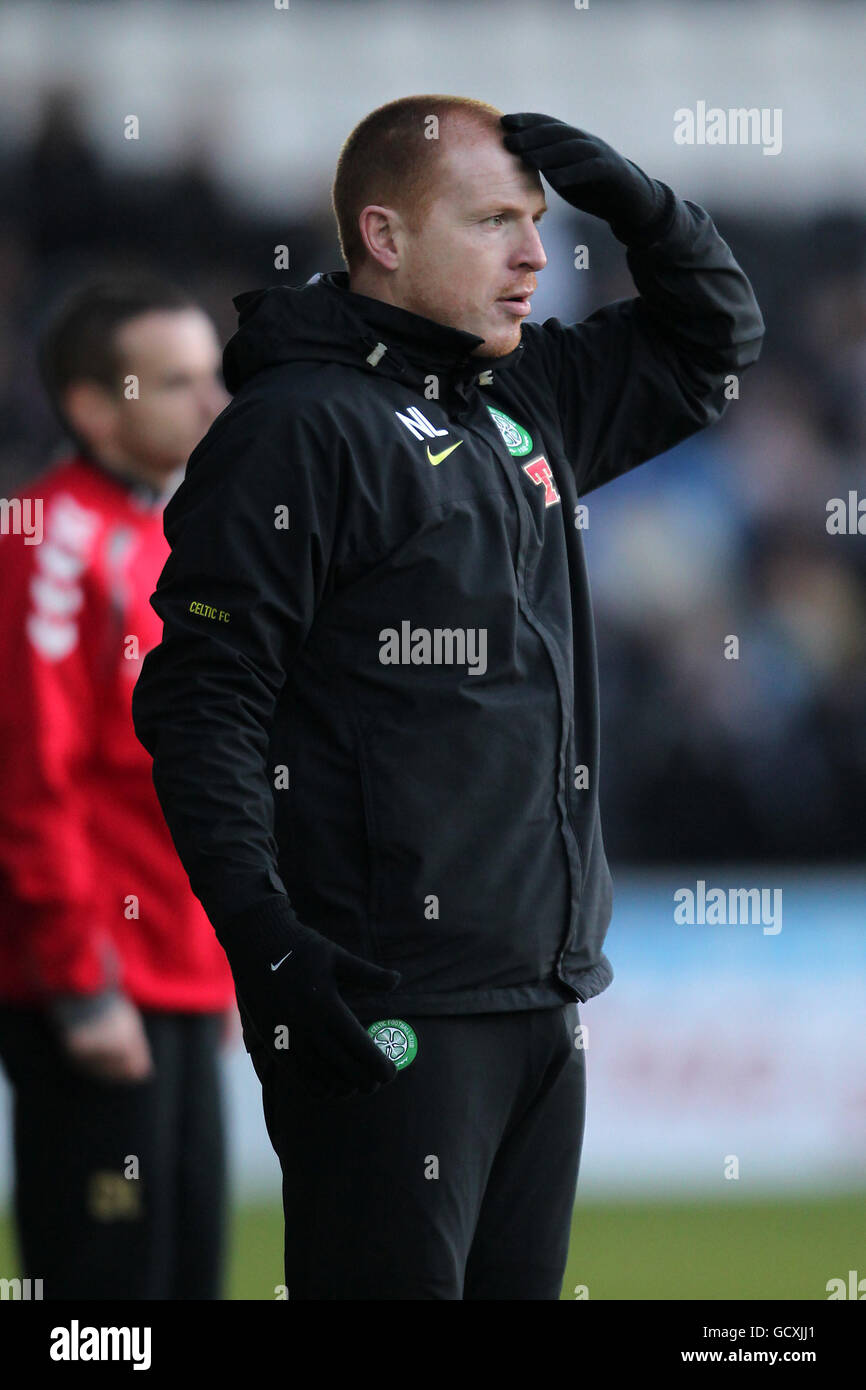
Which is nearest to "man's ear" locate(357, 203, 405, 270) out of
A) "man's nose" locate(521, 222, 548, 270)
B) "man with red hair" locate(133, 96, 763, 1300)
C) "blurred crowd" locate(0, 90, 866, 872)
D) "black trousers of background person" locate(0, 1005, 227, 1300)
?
"man with red hair" locate(133, 96, 763, 1300)

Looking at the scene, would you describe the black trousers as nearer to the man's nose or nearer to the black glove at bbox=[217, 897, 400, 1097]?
the black glove at bbox=[217, 897, 400, 1097]

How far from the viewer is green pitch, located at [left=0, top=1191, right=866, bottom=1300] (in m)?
3.84

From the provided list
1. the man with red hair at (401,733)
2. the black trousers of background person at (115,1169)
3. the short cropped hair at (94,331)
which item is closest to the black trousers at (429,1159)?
the man with red hair at (401,733)

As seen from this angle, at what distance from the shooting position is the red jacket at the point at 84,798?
2.87 m

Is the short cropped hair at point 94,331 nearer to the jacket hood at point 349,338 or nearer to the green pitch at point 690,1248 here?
the jacket hood at point 349,338

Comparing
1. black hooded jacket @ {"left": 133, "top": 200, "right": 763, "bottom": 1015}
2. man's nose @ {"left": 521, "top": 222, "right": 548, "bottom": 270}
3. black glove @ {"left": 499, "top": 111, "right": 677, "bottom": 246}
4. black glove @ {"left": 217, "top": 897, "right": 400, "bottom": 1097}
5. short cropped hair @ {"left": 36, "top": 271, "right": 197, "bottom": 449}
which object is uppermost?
short cropped hair @ {"left": 36, "top": 271, "right": 197, "bottom": 449}

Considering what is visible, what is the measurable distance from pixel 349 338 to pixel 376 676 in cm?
38

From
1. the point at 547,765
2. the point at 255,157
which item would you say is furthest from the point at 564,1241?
the point at 255,157

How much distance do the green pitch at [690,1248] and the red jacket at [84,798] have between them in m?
0.99

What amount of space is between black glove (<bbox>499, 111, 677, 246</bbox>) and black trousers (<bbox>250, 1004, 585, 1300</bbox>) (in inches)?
34.4

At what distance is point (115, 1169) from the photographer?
2.84m

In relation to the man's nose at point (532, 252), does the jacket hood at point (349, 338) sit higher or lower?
lower

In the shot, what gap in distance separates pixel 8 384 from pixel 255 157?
1249mm

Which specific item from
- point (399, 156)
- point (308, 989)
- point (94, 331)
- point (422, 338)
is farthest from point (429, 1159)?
point (94, 331)
